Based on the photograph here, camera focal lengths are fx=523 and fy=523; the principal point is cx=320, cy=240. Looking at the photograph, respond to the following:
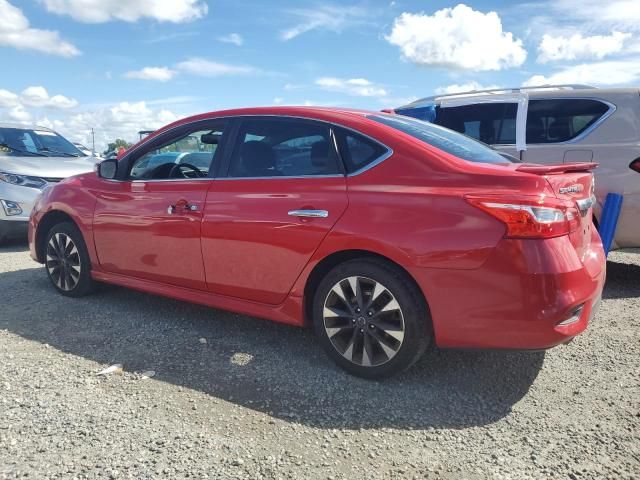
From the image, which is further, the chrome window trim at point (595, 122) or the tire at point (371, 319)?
the chrome window trim at point (595, 122)

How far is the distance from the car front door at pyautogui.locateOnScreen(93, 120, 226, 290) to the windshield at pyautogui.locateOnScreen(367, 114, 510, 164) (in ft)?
4.15

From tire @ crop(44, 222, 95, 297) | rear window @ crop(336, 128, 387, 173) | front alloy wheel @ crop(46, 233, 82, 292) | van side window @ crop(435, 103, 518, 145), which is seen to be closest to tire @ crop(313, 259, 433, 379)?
rear window @ crop(336, 128, 387, 173)

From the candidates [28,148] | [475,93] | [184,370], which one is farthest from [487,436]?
[28,148]

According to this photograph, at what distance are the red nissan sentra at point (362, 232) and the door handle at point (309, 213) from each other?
0.01 meters

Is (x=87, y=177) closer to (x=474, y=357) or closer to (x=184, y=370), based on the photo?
(x=184, y=370)

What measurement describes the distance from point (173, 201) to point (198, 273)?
1.84 ft

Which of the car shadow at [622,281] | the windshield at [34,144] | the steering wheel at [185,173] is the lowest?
the car shadow at [622,281]

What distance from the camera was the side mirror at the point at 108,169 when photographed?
4.30 metres

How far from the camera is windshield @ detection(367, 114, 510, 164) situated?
10.3 feet

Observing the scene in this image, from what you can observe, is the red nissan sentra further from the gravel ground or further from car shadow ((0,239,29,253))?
car shadow ((0,239,29,253))

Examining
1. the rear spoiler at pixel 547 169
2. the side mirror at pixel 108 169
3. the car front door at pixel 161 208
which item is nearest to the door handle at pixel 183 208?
the car front door at pixel 161 208

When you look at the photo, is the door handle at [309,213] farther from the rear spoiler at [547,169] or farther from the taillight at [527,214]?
the rear spoiler at [547,169]

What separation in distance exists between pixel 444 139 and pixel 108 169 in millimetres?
2724

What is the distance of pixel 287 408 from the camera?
2.84 m
